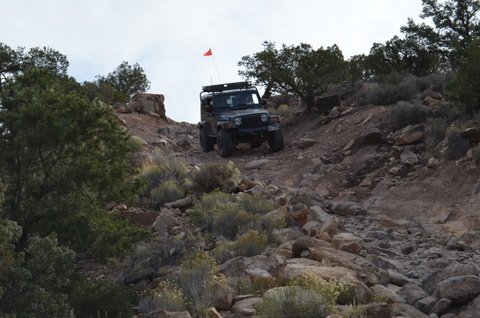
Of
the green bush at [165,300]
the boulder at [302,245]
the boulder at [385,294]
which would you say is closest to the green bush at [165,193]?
the boulder at [302,245]

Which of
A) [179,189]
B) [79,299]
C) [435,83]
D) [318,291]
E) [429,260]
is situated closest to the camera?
[318,291]

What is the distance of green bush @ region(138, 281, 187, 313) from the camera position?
21.3ft

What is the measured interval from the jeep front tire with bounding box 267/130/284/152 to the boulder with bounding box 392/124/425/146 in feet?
15.5

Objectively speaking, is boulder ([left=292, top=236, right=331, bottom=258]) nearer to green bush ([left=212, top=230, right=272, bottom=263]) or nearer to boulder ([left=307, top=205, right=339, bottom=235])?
green bush ([left=212, top=230, right=272, bottom=263])

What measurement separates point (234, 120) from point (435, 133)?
6531 millimetres

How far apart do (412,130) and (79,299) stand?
10.2m

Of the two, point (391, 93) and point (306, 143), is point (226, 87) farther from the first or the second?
point (391, 93)

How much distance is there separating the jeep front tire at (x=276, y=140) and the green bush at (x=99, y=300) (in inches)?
473

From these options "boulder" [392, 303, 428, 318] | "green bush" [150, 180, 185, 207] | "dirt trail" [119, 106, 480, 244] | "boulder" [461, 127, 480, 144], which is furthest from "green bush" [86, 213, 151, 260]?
"boulder" [461, 127, 480, 144]

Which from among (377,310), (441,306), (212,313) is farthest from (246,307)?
(441,306)

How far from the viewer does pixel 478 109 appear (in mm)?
14555

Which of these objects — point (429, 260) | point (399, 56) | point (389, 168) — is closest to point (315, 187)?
point (389, 168)

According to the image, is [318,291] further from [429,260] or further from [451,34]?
[451,34]

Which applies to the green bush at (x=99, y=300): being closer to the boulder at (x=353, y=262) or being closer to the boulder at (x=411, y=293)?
the boulder at (x=353, y=262)
